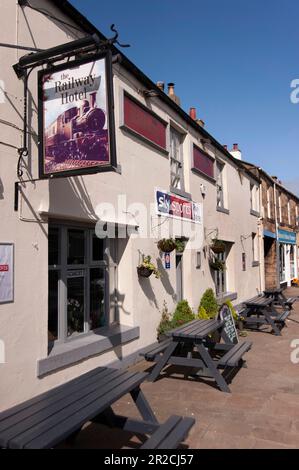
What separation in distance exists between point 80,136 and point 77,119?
0.19m

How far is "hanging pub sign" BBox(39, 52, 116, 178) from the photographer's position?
4020 mm

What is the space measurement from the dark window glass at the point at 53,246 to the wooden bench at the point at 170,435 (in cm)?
287

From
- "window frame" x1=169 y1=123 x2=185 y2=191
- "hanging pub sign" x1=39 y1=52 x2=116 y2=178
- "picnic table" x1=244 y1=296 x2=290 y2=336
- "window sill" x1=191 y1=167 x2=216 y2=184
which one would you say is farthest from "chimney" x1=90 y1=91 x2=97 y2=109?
"picnic table" x1=244 y1=296 x2=290 y2=336

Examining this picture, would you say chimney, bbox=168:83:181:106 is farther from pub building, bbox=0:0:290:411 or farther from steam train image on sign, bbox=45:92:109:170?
steam train image on sign, bbox=45:92:109:170

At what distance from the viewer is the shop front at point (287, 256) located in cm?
2122

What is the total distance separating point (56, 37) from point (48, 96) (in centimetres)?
144

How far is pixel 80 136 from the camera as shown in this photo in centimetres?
416

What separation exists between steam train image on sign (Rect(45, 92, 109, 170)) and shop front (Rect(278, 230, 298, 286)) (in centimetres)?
Answer: 1760

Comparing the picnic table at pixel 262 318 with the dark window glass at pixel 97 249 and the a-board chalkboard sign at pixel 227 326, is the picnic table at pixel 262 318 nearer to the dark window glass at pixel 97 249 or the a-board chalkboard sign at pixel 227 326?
the a-board chalkboard sign at pixel 227 326

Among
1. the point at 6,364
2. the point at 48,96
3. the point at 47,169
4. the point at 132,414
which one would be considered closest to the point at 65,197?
the point at 47,169

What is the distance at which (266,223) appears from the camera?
17.7 m

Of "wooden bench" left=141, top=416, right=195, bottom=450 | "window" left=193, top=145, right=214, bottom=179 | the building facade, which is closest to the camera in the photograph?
"wooden bench" left=141, top=416, right=195, bottom=450

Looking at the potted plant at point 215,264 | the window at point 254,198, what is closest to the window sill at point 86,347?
the potted plant at point 215,264

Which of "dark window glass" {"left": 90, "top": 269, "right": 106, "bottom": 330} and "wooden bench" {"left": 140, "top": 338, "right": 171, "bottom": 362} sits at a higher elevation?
"dark window glass" {"left": 90, "top": 269, "right": 106, "bottom": 330}
